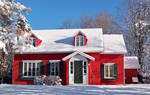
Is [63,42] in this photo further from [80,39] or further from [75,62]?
[75,62]

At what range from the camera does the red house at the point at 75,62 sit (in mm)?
22281

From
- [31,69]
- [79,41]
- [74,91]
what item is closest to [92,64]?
[79,41]

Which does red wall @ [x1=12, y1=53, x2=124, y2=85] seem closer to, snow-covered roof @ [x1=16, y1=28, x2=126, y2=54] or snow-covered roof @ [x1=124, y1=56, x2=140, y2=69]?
snow-covered roof @ [x1=16, y1=28, x2=126, y2=54]

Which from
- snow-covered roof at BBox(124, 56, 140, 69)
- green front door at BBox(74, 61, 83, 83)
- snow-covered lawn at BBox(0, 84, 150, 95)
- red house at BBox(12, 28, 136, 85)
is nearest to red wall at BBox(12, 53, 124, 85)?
red house at BBox(12, 28, 136, 85)

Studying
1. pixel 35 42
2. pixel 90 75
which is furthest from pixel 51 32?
pixel 90 75

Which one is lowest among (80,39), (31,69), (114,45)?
(31,69)

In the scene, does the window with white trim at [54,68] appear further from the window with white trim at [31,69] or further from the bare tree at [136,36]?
the bare tree at [136,36]

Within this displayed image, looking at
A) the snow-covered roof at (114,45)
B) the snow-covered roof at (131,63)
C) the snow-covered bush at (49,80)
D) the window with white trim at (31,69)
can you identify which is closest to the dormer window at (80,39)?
the snow-covered roof at (114,45)

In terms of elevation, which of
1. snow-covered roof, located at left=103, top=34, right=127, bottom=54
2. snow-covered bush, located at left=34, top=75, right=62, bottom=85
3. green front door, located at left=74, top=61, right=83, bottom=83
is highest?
snow-covered roof, located at left=103, top=34, right=127, bottom=54

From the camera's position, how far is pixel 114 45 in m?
24.2

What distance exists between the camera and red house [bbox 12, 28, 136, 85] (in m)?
22.3

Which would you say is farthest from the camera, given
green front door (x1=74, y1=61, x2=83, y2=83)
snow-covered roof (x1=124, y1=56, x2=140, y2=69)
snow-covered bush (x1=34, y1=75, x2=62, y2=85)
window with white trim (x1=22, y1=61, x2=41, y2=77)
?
snow-covered roof (x1=124, y1=56, x2=140, y2=69)

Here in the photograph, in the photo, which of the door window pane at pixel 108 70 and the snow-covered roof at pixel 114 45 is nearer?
the snow-covered roof at pixel 114 45

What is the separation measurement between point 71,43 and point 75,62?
2.65 meters
